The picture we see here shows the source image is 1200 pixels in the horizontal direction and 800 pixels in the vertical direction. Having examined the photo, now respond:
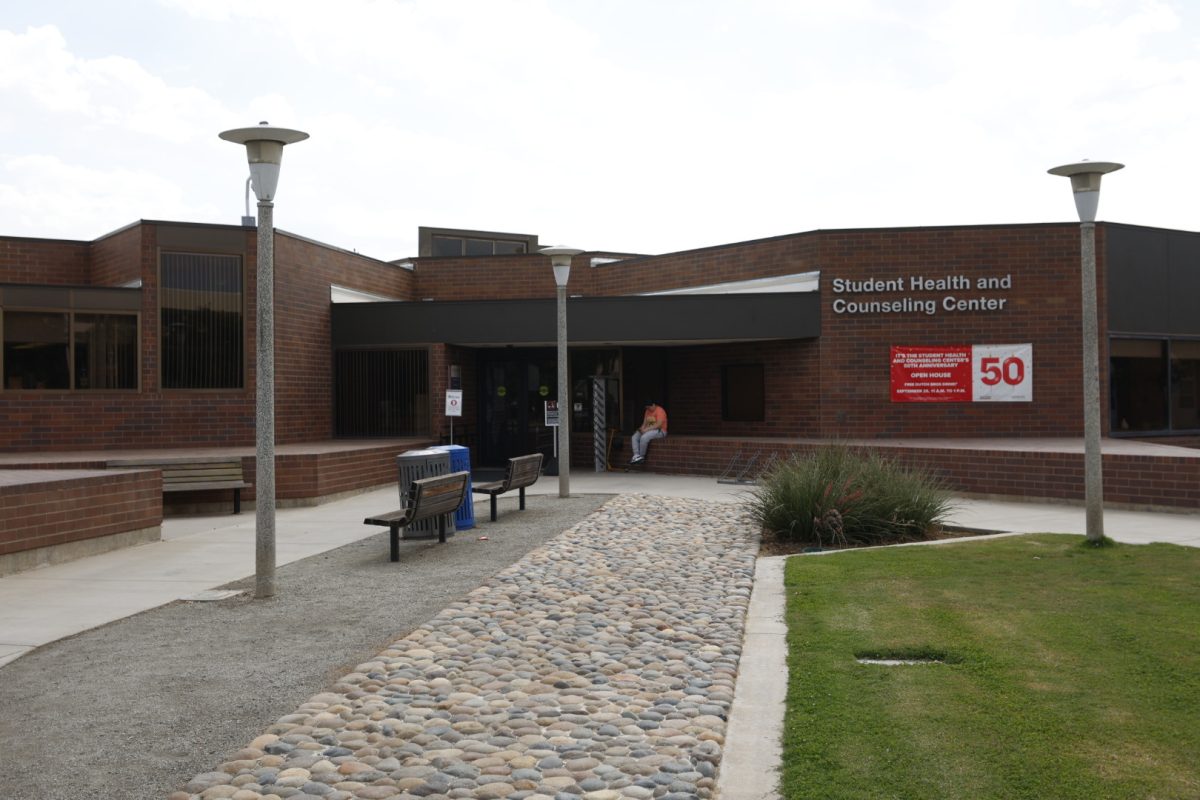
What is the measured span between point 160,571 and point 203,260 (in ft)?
32.0

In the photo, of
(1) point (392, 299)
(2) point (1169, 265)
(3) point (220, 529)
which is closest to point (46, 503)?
(3) point (220, 529)

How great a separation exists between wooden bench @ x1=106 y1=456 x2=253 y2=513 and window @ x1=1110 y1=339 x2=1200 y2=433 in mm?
15629

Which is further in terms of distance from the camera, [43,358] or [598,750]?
[43,358]

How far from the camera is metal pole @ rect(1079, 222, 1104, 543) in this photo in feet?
33.1

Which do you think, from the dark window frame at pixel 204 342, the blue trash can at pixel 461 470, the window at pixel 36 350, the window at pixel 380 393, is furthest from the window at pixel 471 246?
the blue trash can at pixel 461 470

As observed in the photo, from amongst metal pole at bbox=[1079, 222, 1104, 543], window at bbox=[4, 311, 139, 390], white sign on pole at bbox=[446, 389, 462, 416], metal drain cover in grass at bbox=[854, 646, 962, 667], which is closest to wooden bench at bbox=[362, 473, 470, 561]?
metal drain cover in grass at bbox=[854, 646, 962, 667]

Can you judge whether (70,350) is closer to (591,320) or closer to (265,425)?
(591,320)

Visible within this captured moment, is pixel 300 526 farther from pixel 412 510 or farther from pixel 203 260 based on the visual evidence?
pixel 203 260

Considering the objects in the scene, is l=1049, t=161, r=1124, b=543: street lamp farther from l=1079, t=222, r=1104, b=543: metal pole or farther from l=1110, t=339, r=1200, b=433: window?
l=1110, t=339, r=1200, b=433: window

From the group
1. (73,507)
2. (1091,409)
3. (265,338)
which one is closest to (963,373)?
(1091,409)

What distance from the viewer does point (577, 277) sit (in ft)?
86.4

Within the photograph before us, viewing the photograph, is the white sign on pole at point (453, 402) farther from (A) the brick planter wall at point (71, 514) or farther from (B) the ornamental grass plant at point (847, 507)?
(B) the ornamental grass plant at point (847, 507)

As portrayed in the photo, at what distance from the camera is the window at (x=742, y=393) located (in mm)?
21625

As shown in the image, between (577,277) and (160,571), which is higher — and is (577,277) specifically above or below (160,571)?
above
